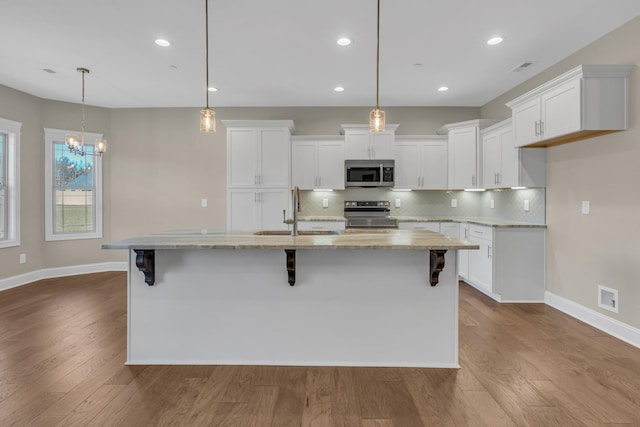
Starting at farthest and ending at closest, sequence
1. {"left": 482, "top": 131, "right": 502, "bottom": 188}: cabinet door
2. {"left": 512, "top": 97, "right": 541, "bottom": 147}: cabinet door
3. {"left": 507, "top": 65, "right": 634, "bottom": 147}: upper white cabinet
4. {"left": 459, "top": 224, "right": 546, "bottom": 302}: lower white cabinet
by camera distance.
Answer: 1. {"left": 482, "top": 131, "right": 502, "bottom": 188}: cabinet door
2. {"left": 459, "top": 224, "right": 546, "bottom": 302}: lower white cabinet
3. {"left": 512, "top": 97, "right": 541, "bottom": 147}: cabinet door
4. {"left": 507, "top": 65, "right": 634, "bottom": 147}: upper white cabinet

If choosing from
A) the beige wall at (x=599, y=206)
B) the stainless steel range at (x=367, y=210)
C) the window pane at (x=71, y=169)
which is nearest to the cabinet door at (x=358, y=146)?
the stainless steel range at (x=367, y=210)

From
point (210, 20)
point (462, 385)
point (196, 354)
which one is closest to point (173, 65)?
point (210, 20)

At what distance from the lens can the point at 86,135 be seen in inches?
217

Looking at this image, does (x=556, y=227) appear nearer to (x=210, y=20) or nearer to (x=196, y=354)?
(x=196, y=354)

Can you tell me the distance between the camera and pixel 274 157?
5105 millimetres

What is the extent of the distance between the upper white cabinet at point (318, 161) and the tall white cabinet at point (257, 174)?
25cm

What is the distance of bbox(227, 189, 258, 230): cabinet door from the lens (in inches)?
200

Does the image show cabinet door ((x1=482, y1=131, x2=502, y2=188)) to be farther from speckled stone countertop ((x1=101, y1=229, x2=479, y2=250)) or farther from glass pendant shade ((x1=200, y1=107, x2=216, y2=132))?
glass pendant shade ((x1=200, y1=107, x2=216, y2=132))

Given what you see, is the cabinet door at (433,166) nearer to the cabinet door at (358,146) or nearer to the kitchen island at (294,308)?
the cabinet door at (358,146)

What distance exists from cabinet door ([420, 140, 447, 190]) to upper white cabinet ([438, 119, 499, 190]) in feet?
0.27

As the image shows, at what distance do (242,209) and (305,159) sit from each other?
1239 millimetres

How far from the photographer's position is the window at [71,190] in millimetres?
5312

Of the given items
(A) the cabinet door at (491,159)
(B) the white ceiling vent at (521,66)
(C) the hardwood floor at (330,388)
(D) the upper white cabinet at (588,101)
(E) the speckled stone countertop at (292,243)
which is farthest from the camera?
(A) the cabinet door at (491,159)

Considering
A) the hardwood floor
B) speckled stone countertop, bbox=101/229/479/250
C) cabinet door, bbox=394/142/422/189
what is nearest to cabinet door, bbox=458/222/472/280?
cabinet door, bbox=394/142/422/189
